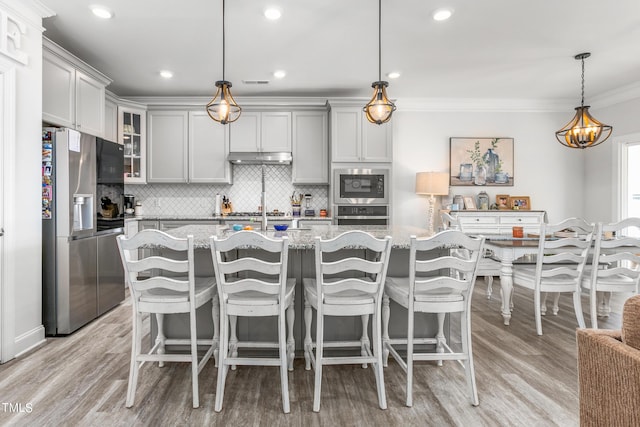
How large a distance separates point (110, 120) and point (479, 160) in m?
Result: 5.31

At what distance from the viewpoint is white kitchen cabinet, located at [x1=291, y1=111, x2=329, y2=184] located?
17.1 feet

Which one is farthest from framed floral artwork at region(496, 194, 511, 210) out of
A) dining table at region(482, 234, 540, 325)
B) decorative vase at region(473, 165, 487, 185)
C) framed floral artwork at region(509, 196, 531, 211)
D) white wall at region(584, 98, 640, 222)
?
dining table at region(482, 234, 540, 325)

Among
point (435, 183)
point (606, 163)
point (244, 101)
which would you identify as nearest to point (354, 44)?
point (244, 101)

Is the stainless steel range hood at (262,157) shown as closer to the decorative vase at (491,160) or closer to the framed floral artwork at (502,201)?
the decorative vase at (491,160)

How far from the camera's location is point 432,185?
5074 millimetres

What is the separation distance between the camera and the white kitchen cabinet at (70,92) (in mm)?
3195

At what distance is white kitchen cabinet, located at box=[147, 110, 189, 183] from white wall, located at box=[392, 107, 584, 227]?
3143 mm

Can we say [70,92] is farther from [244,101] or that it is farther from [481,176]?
[481,176]

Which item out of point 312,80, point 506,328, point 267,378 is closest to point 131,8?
point 312,80

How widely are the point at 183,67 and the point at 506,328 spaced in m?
4.32

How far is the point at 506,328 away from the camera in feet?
10.7

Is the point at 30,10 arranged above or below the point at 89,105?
above

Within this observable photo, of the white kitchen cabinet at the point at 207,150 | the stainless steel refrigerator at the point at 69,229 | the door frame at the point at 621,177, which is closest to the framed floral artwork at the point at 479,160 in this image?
the door frame at the point at 621,177

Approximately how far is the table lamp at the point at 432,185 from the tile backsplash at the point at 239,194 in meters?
1.40
